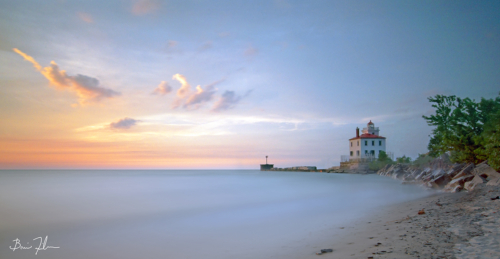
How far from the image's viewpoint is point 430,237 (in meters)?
5.36

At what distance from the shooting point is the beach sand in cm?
443

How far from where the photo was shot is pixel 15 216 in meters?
11.8

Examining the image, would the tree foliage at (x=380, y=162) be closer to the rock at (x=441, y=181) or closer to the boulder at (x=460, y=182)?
the rock at (x=441, y=181)

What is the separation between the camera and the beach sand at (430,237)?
14.5 ft

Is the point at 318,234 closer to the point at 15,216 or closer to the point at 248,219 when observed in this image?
the point at 248,219

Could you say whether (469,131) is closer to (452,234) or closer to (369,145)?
(452,234)

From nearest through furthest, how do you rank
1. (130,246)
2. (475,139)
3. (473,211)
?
(130,246), (473,211), (475,139)

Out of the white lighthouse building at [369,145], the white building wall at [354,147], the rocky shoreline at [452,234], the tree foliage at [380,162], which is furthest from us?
the white building wall at [354,147]

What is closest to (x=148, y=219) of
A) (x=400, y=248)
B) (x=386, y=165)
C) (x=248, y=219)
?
(x=248, y=219)

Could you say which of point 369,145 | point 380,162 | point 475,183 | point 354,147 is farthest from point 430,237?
point 354,147

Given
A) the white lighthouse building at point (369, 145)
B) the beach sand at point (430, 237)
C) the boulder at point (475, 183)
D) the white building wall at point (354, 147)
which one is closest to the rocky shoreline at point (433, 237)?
the beach sand at point (430, 237)

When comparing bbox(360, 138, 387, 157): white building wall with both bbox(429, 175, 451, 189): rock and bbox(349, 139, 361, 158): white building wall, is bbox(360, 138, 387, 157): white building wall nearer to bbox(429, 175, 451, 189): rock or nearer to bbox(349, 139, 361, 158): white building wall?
bbox(349, 139, 361, 158): white building wall

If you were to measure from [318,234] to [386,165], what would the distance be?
161 ft

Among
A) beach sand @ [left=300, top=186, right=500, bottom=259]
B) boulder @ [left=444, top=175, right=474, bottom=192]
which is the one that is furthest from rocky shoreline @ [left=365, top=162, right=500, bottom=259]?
boulder @ [left=444, top=175, right=474, bottom=192]
